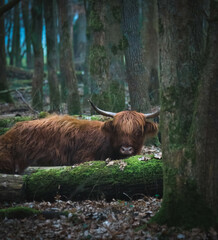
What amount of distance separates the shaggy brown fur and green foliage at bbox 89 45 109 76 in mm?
3100

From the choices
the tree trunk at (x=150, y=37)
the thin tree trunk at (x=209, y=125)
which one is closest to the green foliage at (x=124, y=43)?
the tree trunk at (x=150, y=37)

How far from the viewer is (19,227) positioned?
205 inches

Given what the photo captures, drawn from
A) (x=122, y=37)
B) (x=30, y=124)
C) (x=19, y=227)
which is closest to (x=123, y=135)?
(x=30, y=124)

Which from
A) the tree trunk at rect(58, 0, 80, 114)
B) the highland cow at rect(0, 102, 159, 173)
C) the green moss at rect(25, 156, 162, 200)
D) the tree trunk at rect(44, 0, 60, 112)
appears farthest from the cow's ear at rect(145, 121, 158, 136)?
the tree trunk at rect(44, 0, 60, 112)

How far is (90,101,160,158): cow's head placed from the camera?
7.59 m

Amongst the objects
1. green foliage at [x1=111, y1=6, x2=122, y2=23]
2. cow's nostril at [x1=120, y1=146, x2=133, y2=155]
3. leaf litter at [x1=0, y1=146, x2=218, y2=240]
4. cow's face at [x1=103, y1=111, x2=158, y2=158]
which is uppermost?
green foliage at [x1=111, y1=6, x2=122, y2=23]

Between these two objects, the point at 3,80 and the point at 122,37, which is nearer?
the point at 122,37

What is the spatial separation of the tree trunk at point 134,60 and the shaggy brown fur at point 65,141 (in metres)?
2.38

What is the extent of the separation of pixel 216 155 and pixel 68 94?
10537 mm

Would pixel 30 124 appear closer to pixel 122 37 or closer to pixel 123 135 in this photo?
pixel 123 135

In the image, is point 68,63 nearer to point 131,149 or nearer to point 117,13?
point 117,13

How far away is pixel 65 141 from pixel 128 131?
1710 mm

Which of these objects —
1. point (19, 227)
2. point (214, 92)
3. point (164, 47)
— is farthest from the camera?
point (19, 227)

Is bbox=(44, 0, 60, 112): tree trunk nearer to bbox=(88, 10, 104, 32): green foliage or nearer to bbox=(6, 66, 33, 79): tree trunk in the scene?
bbox=(88, 10, 104, 32): green foliage
